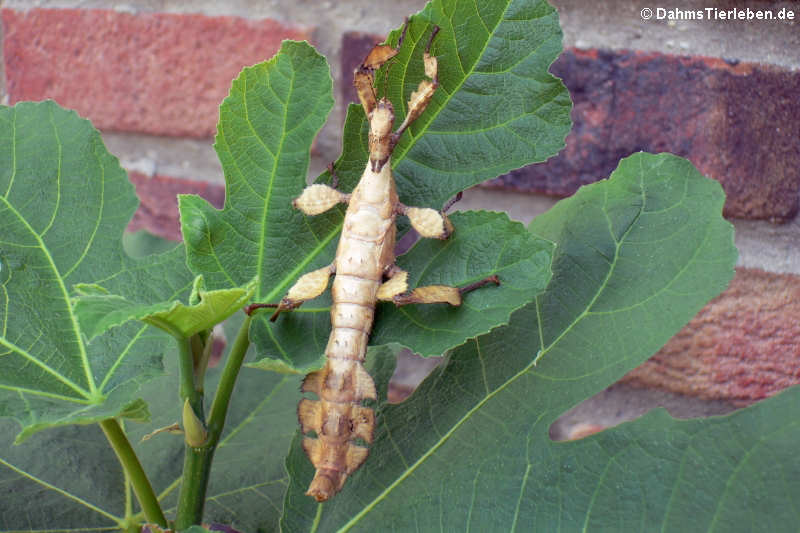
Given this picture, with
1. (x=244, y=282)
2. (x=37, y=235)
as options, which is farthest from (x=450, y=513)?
(x=37, y=235)

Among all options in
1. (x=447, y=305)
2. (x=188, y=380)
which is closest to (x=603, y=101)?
(x=447, y=305)

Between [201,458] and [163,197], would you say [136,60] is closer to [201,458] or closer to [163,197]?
[163,197]

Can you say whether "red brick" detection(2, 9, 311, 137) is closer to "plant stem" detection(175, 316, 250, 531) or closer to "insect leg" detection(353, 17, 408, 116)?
"insect leg" detection(353, 17, 408, 116)

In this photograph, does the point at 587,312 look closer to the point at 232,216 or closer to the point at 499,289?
the point at 499,289

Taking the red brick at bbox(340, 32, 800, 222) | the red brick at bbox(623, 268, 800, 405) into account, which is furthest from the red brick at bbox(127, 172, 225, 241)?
the red brick at bbox(623, 268, 800, 405)

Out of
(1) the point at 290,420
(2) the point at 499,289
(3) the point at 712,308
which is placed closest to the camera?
(2) the point at 499,289

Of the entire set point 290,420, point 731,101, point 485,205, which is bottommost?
point 290,420
